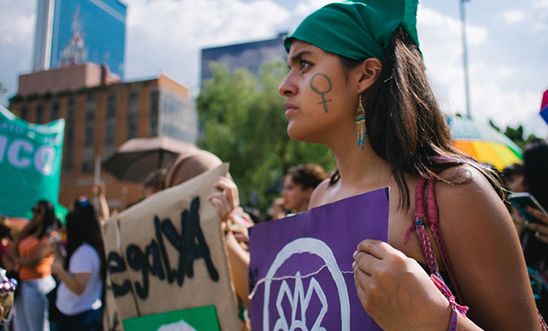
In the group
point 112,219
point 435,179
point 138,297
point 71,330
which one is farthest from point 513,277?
point 71,330

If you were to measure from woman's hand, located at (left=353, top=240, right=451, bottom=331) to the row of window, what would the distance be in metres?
44.1

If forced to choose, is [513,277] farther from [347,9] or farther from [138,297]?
[138,297]

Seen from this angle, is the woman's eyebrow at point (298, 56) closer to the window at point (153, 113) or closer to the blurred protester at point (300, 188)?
the blurred protester at point (300, 188)

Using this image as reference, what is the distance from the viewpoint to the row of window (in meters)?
44.2

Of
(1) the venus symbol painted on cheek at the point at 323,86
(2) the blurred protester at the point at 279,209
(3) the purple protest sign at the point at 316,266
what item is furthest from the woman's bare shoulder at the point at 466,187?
(2) the blurred protester at the point at 279,209

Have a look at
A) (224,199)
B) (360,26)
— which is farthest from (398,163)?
(224,199)

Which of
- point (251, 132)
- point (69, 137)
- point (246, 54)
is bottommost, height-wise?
point (251, 132)

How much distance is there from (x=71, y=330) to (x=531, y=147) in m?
3.41

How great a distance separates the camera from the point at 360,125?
1.30 m

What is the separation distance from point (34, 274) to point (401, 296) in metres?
4.29

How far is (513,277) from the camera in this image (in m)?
1.00

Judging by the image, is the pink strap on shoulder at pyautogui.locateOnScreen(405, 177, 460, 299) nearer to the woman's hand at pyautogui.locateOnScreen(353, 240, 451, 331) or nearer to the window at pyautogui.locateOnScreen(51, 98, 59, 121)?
the woman's hand at pyautogui.locateOnScreen(353, 240, 451, 331)

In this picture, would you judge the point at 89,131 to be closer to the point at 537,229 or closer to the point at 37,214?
the point at 37,214

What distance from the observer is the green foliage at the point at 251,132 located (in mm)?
20578
